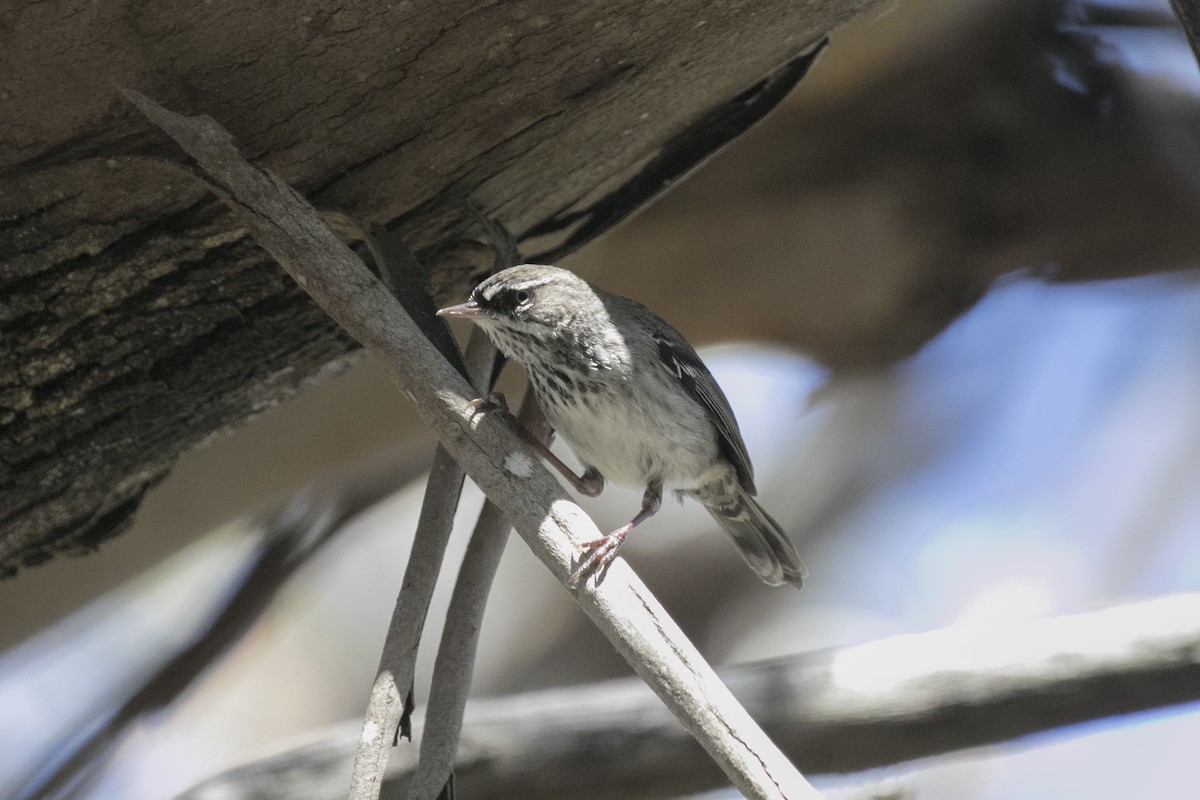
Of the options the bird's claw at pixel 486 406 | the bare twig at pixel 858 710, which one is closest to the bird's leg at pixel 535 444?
the bird's claw at pixel 486 406

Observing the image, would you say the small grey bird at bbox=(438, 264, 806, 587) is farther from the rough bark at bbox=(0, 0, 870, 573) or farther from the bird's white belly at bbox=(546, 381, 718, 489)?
the rough bark at bbox=(0, 0, 870, 573)

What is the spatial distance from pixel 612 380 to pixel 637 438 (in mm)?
183

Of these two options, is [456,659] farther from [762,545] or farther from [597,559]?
[762,545]

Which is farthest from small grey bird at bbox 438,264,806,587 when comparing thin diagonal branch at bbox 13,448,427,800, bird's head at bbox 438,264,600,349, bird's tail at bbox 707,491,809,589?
thin diagonal branch at bbox 13,448,427,800

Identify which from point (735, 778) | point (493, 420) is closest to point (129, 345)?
point (493, 420)

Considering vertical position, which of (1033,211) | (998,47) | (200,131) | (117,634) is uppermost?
(200,131)

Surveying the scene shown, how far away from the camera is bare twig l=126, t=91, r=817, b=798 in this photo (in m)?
1.54

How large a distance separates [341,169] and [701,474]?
1.32 meters

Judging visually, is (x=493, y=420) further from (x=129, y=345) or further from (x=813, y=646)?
(x=813, y=646)

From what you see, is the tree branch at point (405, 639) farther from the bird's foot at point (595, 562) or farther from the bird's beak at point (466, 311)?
the bird's foot at point (595, 562)

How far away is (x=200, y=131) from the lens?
6.61 ft

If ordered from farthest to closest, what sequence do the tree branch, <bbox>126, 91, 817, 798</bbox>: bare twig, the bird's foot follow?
the tree branch
the bird's foot
<bbox>126, 91, 817, 798</bbox>: bare twig

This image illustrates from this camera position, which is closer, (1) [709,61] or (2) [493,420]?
(2) [493,420]

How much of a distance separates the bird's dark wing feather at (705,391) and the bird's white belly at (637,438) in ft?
0.17
